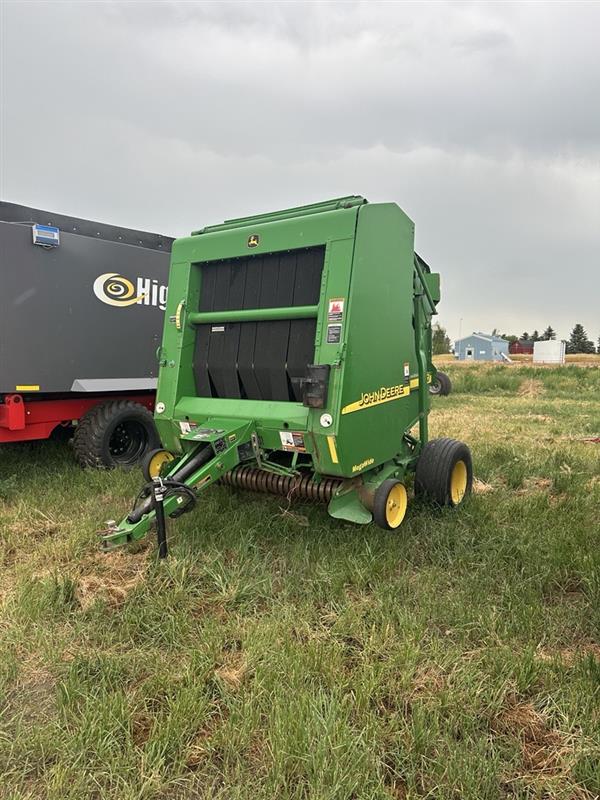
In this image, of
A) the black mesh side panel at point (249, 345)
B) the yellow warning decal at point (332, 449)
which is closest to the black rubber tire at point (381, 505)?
the yellow warning decal at point (332, 449)

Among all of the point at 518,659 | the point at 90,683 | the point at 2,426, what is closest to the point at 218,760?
the point at 90,683

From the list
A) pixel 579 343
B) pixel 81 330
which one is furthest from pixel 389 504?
pixel 579 343

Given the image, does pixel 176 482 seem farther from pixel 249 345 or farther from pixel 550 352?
pixel 550 352

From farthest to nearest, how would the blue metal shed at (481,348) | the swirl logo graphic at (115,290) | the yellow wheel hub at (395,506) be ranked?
the blue metal shed at (481,348) → the swirl logo graphic at (115,290) → the yellow wheel hub at (395,506)

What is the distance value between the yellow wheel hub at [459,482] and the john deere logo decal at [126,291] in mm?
3562

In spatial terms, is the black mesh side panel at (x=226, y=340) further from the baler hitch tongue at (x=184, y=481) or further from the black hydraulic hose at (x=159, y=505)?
the black hydraulic hose at (x=159, y=505)

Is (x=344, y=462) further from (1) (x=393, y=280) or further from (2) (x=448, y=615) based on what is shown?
(1) (x=393, y=280)

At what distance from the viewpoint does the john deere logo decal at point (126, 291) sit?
6148 mm

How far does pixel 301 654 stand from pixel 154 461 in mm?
2397

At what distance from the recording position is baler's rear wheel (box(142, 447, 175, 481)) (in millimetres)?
4559

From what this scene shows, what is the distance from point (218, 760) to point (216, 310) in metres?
3.09

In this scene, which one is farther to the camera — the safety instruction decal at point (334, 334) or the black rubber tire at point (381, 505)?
the black rubber tire at point (381, 505)

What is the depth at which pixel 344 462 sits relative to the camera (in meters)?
3.64

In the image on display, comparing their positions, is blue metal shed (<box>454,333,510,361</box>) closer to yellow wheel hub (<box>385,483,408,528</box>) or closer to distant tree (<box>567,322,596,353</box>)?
distant tree (<box>567,322,596,353</box>)
